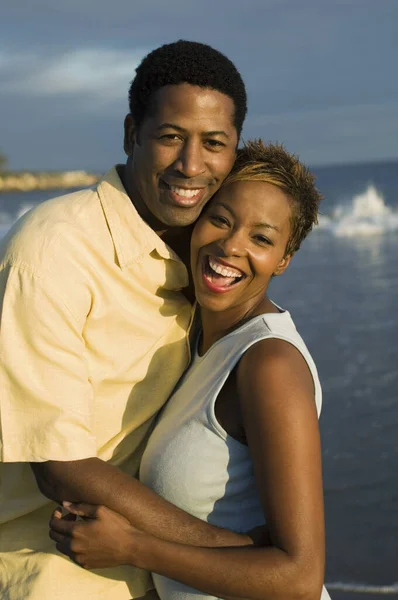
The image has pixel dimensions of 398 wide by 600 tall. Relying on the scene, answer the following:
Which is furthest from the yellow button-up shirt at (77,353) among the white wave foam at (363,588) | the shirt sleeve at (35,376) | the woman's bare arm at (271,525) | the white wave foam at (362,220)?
the white wave foam at (362,220)

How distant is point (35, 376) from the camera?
2184 millimetres

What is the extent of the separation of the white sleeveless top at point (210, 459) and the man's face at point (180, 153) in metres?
0.47

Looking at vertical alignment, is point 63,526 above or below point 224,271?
below

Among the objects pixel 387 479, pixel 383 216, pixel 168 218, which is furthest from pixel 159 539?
pixel 383 216

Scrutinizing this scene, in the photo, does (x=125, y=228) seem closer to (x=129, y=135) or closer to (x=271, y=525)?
(x=129, y=135)

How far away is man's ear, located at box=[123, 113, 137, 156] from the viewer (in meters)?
2.72

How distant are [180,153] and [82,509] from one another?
1.11m

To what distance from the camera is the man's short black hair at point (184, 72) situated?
250 cm

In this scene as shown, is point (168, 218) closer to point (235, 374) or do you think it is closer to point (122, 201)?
point (122, 201)

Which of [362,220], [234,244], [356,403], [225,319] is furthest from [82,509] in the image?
[362,220]

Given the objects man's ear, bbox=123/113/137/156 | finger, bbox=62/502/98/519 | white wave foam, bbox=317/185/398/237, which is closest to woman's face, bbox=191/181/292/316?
man's ear, bbox=123/113/137/156

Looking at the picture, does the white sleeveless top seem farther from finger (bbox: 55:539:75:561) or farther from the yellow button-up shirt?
finger (bbox: 55:539:75:561)

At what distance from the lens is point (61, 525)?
2.23 m

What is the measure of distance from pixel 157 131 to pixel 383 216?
21844 millimetres
